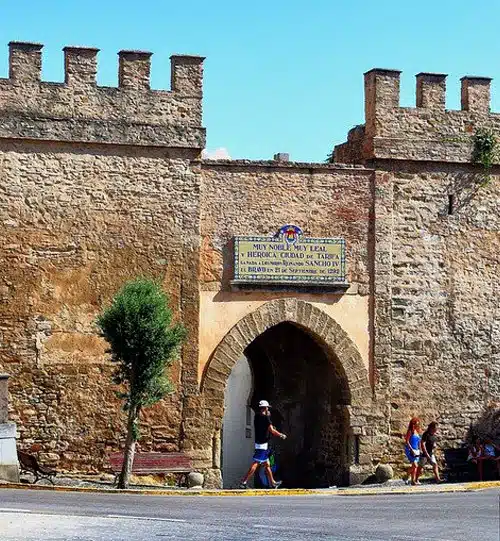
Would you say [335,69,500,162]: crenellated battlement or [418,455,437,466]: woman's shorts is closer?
[418,455,437,466]: woman's shorts

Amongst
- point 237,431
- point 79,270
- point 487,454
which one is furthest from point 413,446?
point 237,431

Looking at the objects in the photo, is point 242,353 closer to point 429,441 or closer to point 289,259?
point 289,259

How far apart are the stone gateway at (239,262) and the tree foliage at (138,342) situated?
1376mm

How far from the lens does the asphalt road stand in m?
14.2

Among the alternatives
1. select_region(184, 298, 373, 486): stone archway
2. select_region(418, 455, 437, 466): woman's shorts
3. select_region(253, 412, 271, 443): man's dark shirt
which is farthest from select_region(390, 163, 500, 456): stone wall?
select_region(253, 412, 271, 443): man's dark shirt

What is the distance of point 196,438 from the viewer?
2334 centimetres

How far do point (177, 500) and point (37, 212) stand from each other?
581 centimetres

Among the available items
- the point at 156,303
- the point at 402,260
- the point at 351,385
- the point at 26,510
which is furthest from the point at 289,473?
the point at 26,510

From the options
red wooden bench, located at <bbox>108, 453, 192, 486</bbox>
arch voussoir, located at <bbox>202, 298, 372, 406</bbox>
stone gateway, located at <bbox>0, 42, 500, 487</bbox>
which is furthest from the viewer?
arch voussoir, located at <bbox>202, 298, 372, 406</bbox>

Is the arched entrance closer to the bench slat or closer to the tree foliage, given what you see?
the bench slat

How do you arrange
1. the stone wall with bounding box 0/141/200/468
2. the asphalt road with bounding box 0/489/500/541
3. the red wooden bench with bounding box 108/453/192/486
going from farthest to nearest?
the red wooden bench with bounding box 108/453/192/486, the stone wall with bounding box 0/141/200/468, the asphalt road with bounding box 0/489/500/541

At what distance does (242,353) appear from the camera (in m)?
24.2

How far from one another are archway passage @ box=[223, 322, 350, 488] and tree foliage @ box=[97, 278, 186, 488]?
4.14 metres

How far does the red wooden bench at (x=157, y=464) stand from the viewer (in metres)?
22.8
